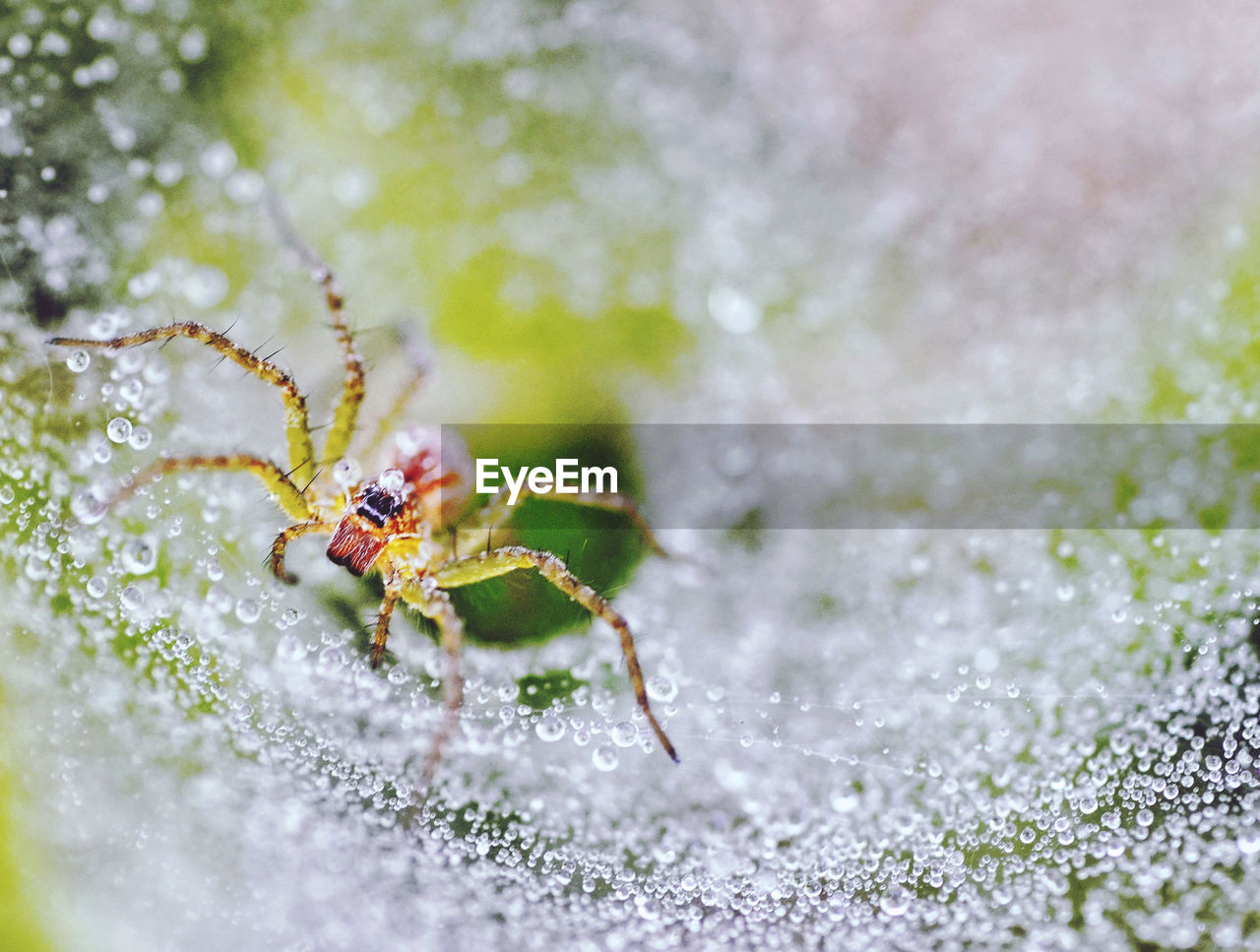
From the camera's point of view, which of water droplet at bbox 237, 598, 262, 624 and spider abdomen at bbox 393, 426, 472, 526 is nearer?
water droplet at bbox 237, 598, 262, 624

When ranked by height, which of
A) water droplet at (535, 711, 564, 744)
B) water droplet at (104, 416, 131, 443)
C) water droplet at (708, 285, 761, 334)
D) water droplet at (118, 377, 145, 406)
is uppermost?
water droplet at (708, 285, 761, 334)

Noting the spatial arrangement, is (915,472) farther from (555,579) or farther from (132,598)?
(132,598)

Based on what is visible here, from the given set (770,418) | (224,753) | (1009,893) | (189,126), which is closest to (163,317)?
(189,126)

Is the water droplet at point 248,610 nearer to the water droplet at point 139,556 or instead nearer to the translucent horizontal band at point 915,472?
the water droplet at point 139,556

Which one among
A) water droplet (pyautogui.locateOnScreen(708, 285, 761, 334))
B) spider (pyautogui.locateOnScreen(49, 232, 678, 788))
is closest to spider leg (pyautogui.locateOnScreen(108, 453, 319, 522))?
spider (pyautogui.locateOnScreen(49, 232, 678, 788))

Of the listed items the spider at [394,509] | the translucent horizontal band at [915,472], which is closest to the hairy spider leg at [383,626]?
the spider at [394,509]

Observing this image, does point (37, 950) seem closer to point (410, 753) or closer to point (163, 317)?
point (410, 753)

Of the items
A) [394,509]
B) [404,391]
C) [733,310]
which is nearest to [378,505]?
[394,509]

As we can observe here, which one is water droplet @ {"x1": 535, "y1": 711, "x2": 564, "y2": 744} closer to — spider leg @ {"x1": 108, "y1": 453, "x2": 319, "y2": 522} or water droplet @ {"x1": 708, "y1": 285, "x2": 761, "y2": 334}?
spider leg @ {"x1": 108, "y1": 453, "x2": 319, "y2": 522}
